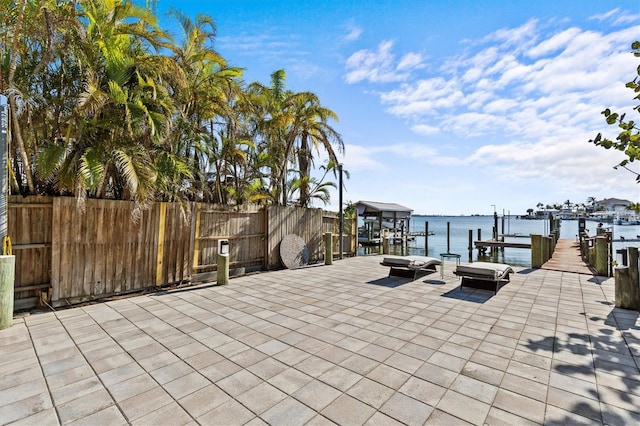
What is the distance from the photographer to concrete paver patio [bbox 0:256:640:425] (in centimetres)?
246

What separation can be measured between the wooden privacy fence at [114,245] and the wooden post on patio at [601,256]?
9414 millimetres

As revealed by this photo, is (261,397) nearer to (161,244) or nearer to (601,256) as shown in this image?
(161,244)

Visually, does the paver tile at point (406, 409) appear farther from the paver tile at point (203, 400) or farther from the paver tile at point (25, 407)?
the paver tile at point (25, 407)

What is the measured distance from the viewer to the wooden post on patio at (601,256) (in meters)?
7.91

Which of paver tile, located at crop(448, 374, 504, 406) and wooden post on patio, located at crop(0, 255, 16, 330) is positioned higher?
wooden post on patio, located at crop(0, 255, 16, 330)

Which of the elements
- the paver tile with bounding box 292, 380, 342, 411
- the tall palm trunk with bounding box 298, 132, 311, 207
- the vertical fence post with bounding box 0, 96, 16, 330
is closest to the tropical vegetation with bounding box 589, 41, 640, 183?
the paver tile with bounding box 292, 380, 342, 411

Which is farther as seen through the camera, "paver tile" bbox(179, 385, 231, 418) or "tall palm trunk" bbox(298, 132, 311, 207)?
"tall palm trunk" bbox(298, 132, 311, 207)

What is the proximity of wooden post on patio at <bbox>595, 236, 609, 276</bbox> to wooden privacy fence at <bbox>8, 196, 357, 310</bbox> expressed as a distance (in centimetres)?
941

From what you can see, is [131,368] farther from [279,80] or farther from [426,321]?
[279,80]

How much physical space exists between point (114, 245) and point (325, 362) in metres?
5.02

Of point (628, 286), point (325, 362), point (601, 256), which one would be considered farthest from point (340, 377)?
point (601, 256)

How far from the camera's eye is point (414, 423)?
231 centimetres

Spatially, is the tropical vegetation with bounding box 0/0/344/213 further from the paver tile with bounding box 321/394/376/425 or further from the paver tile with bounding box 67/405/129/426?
the paver tile with bounding box 321/394/376/425

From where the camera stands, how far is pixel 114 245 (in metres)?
5.95
